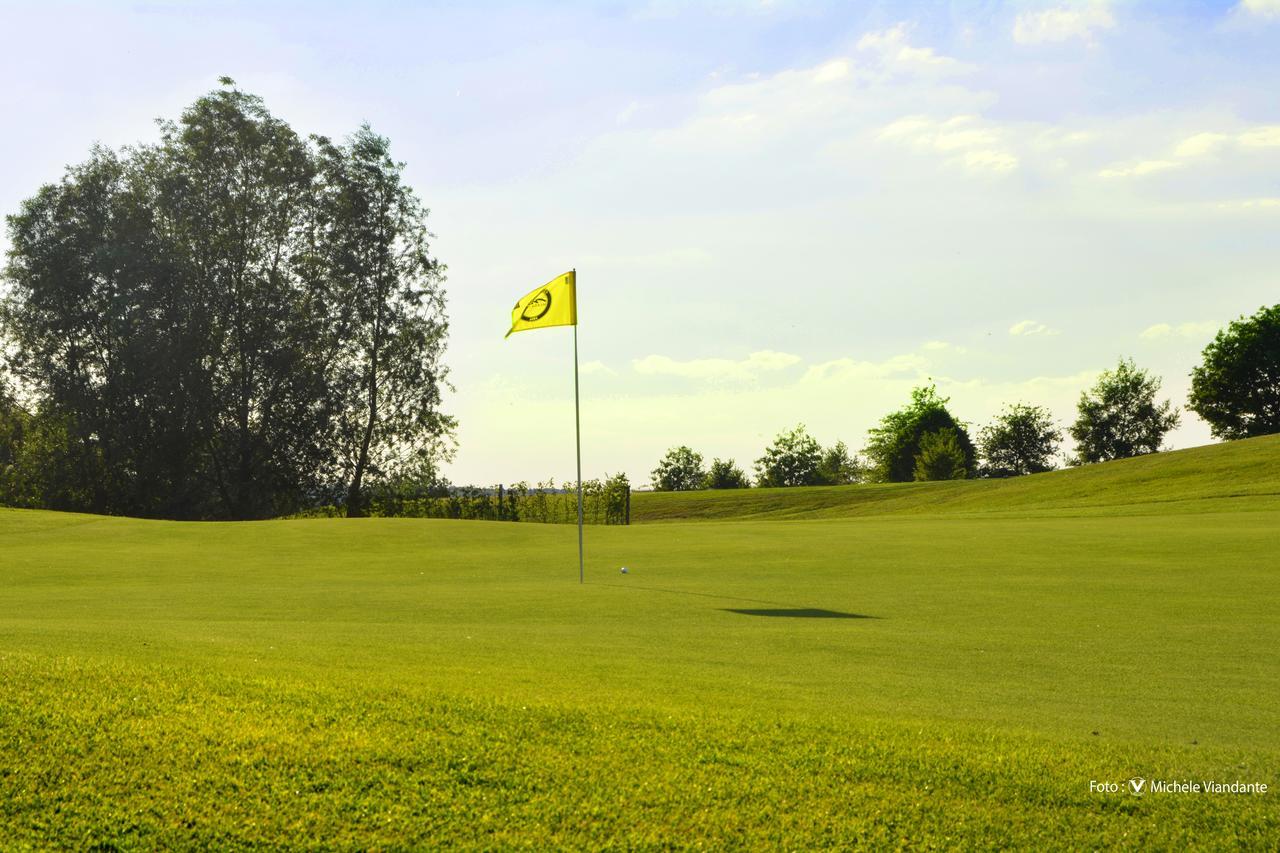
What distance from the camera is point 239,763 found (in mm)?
5688

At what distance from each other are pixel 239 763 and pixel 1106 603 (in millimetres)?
11494

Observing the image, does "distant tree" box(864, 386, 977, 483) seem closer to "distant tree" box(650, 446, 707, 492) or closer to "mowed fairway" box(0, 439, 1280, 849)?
"distant tree" box(650, 446, 707, 492)

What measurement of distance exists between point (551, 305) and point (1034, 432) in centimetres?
9738

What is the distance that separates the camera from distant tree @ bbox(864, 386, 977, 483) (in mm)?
108938

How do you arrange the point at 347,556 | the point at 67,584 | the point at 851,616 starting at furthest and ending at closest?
1. the point at 347,556
2. the point at 67,584
3. the point at 851,616

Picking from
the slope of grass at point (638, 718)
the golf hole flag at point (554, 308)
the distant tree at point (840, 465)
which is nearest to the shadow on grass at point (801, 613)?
the slope of grass at point (638, 718)

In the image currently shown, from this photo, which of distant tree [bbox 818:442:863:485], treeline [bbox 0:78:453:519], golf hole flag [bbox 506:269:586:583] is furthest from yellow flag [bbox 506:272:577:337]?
distant tree [bbox 818:442:863:485]

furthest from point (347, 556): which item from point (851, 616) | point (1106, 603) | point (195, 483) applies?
point (195, 483)

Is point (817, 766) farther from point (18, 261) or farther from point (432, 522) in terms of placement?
point (18, 261)

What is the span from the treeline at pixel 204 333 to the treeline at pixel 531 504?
610 centimetres

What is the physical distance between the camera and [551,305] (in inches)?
817

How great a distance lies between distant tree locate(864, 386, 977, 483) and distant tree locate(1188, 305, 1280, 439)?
2669cm

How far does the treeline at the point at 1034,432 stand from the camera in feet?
260

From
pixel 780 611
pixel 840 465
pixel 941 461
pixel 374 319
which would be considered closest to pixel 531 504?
pixel 374 319
